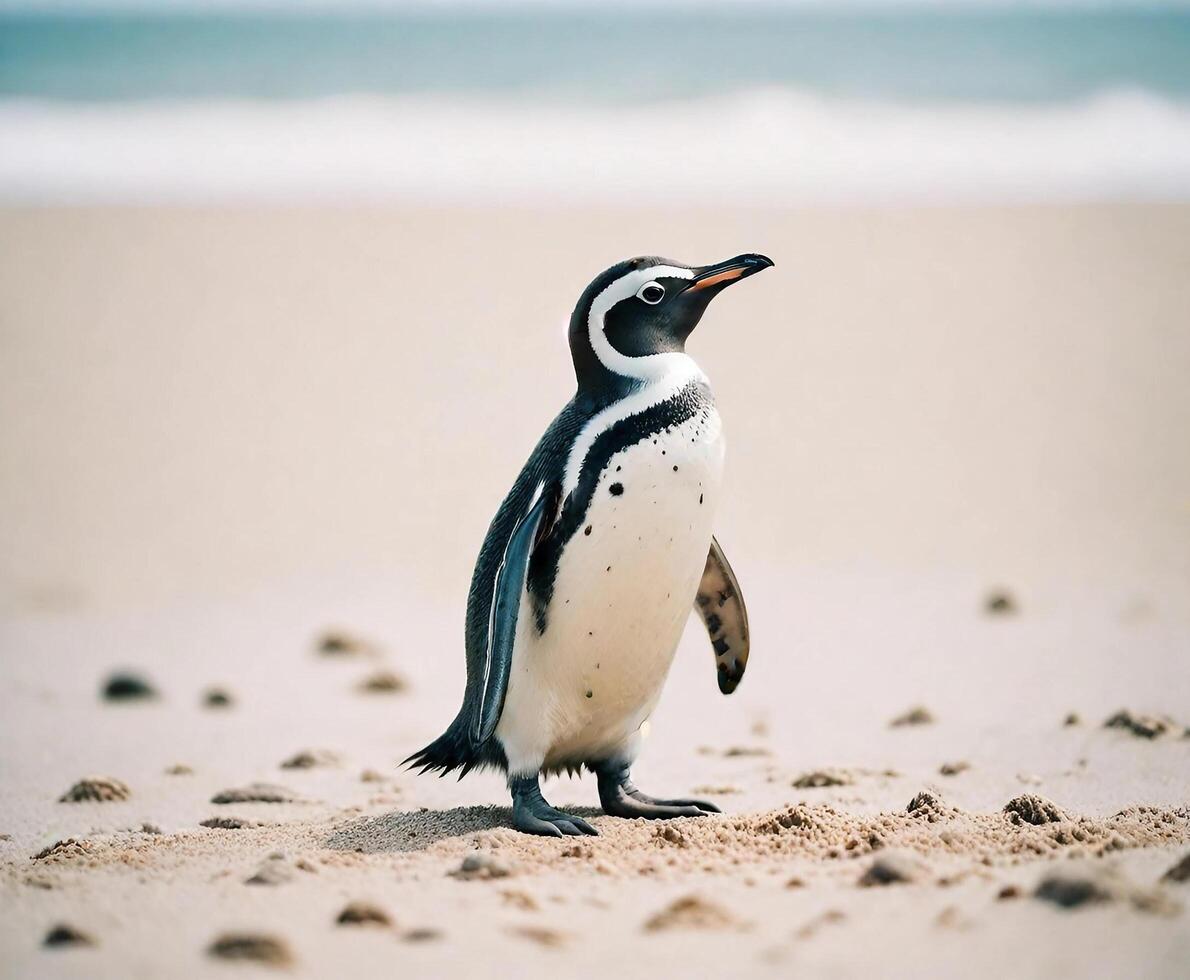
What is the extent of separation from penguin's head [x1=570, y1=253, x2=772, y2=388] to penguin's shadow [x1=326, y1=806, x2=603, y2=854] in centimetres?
135

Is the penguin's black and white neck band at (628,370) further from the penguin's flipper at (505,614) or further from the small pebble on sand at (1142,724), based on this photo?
the small pebble on sand at (1142,724)

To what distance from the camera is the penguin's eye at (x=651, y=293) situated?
15.4 ft

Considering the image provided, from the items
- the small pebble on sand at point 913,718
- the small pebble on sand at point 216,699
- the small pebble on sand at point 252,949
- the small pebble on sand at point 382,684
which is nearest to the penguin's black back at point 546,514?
the small pebble on sand at point 252,949

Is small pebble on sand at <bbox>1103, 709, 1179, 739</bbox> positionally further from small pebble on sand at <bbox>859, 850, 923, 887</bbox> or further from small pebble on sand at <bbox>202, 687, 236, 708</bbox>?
small pebble on sand at <bbox>202, 687, 236, 708</bbox>

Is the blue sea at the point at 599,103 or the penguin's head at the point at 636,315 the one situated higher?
the blue sea at the point at 599,103

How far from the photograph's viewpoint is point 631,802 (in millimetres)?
4773

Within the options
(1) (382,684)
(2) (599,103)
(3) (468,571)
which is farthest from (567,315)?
(2) (599,103)

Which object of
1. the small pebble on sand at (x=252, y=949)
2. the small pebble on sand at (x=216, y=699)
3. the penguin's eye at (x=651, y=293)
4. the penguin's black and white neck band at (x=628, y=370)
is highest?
the penguin's eye at (x=651, y=293)

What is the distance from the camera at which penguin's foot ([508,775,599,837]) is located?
4438 mm

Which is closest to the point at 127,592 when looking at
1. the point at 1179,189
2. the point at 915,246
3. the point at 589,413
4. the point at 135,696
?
the point at 135,696

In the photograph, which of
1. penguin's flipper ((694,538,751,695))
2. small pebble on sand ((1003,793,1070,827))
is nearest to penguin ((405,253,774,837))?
penguin's flipper ((694,538,751,695))

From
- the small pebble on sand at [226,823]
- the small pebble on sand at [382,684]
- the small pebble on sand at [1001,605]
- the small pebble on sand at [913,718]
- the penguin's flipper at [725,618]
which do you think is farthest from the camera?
the small pebble on sand at [1001,605]

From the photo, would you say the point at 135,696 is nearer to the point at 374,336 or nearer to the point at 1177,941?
the point at 1177,941

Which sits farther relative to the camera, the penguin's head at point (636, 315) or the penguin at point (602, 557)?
the penguin's head at point (636, 315)
